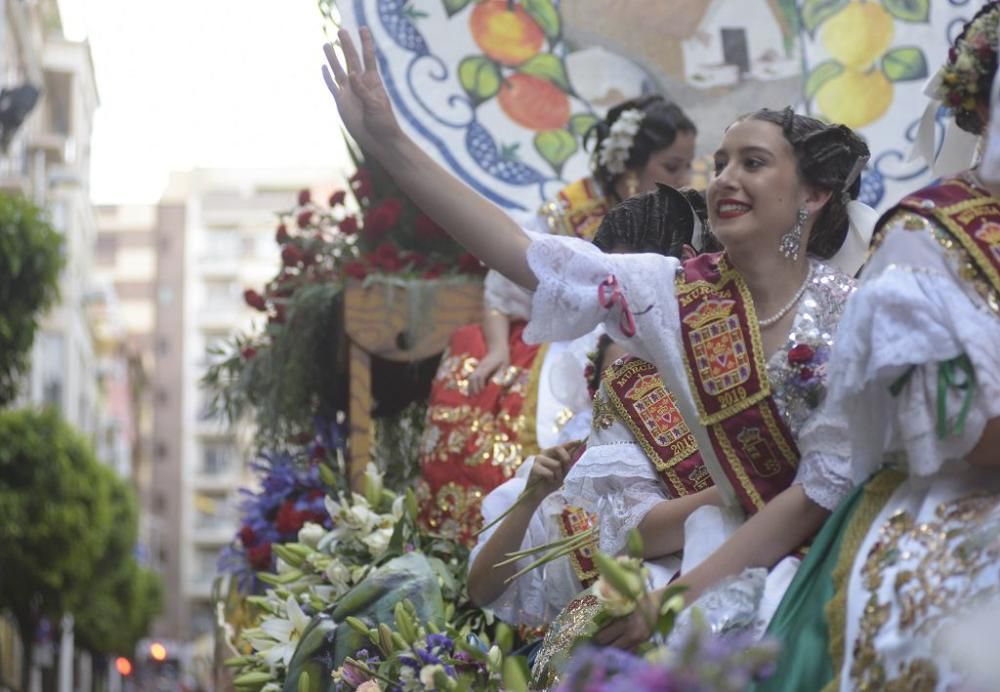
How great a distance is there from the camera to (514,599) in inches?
216

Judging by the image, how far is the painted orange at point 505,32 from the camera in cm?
778

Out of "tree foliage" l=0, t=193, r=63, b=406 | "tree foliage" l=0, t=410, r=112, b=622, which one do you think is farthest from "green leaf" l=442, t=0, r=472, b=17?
"tree foliage" l=0, t=410, r=112, b=622

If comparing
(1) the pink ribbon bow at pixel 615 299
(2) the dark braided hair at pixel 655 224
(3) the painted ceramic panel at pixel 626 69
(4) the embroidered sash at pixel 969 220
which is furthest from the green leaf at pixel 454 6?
(4) the embroidered sash at pixel 969 220

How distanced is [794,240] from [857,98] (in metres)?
3.37

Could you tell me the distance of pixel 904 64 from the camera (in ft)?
24.8

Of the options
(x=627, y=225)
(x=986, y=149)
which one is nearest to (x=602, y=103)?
(x=627, y=225)

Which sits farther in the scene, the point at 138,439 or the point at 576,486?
the point at 138,439

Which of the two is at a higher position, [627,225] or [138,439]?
[627,225]

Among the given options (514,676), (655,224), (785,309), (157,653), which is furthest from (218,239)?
(514,676)

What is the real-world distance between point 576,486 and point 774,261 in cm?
72

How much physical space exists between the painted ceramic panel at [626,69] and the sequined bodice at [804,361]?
317cm

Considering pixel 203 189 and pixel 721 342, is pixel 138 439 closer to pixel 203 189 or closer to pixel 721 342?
pixel 203 189

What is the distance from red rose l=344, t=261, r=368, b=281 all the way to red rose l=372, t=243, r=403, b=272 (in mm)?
65

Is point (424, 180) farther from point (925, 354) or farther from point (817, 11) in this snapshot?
point (817, 11)
